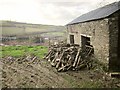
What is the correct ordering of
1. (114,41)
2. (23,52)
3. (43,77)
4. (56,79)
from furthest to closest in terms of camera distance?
(23,52) → (43,77) → (114,41) → (56,79)

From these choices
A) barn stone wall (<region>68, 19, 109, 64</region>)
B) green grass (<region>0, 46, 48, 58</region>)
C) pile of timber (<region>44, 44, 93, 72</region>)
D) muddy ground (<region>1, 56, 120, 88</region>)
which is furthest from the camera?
green grass (<region>0, 46, 48, 58</region>)

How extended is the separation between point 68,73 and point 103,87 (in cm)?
336

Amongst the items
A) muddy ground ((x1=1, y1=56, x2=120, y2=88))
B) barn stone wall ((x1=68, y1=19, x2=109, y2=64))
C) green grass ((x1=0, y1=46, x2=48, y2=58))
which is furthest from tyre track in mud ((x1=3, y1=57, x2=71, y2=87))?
green grass ((x1=0, y1=46, x2=48, y2=58))

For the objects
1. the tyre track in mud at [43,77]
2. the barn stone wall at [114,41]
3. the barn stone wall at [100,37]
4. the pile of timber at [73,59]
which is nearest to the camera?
the tyre track in mud at [43,77]

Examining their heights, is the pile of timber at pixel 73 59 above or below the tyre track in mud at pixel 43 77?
above

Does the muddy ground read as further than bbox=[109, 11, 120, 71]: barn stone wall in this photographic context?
No

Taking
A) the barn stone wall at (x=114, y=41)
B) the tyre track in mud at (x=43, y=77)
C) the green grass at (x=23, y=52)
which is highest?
the barn stone wall at (x=114, y=41)

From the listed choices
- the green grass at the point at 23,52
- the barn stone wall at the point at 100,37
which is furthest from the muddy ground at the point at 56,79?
the green grass at the point at 23,52

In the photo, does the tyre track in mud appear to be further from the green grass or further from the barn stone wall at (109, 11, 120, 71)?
the green grass

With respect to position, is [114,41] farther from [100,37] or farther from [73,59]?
[73,59]

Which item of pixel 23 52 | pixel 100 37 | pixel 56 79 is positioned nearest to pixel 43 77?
pixel 56 79

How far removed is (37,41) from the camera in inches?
1539

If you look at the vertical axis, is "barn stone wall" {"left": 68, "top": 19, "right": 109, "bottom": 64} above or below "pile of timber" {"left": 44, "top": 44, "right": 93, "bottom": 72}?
above

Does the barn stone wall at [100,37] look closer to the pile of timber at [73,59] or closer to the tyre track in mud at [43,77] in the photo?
the pile of timber at [73,59]
